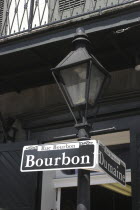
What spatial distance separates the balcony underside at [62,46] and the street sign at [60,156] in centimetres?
165

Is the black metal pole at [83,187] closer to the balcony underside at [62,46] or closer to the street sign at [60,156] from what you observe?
the street sign at [60,156]

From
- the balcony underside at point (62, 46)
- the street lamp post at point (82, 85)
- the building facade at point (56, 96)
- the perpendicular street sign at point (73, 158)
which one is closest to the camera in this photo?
the perpendicular street sign at point (73, 158)

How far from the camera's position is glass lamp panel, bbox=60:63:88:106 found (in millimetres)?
3457

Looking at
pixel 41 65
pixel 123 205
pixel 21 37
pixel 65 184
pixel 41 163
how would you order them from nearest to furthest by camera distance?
pixel 41 163
pixel 21 37
pixel 41 65
pixel 65 184
pixel 123 205

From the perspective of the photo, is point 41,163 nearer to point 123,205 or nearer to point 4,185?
point 4,185

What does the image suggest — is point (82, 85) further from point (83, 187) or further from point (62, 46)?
point (62, 46)

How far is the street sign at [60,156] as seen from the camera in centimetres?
325

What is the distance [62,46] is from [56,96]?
1075mm

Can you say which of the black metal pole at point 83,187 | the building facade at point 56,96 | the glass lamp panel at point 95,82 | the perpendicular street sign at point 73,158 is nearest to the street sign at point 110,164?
the perpendicular street sign at point 73,158

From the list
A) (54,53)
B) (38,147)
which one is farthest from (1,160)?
(38,147)

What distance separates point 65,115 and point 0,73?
1.12 meters

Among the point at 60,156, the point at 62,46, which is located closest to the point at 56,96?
the point at 62,46

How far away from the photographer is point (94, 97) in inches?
139

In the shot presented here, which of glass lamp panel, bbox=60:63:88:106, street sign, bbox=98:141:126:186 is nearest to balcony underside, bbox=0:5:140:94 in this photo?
glass lamp panel, bbox=60:63:88:106
